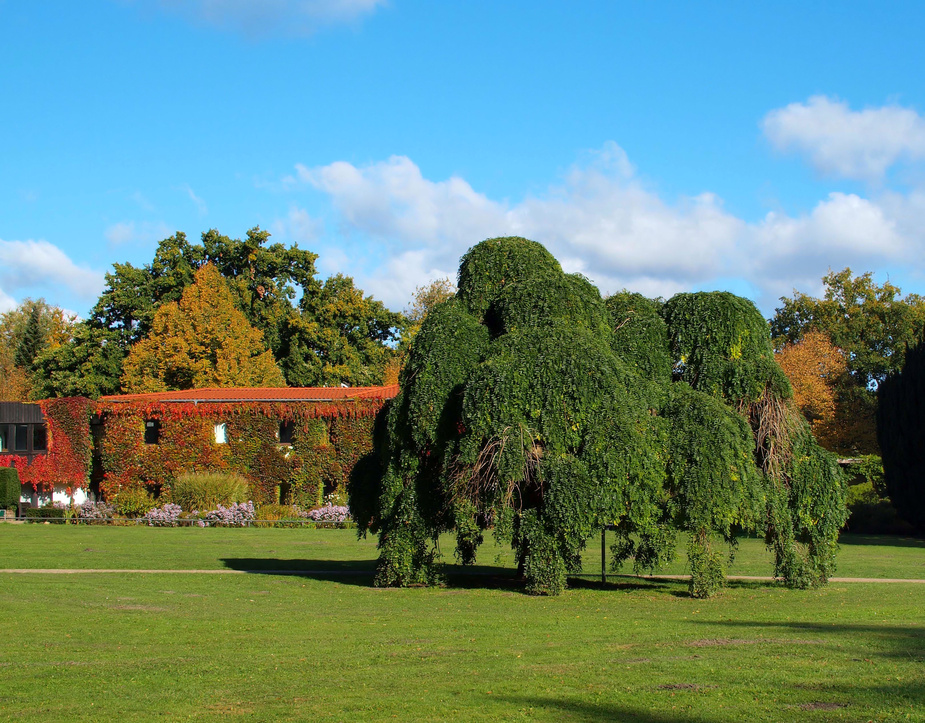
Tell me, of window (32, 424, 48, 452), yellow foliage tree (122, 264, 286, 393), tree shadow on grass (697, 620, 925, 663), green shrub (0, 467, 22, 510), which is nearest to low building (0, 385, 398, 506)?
green shrub (0, 467, 22, 510)

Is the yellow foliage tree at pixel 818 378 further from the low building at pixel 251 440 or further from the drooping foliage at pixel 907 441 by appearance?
the low building at pixel 251 440

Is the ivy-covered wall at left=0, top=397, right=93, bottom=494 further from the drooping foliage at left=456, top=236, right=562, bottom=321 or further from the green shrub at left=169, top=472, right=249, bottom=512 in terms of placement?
the drooping foliage at left=456, top=236, right=562, bottom=321

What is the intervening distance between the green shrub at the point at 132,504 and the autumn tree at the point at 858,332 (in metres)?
37.0

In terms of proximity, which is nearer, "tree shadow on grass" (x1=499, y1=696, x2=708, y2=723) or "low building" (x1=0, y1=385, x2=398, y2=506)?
"tree shadow on grass" (x1=499, y1=696, x2=708, y2=723)

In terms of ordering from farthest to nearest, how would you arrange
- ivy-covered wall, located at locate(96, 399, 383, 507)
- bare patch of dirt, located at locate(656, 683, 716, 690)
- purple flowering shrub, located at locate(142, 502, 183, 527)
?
1. ivy-covered wall, located at locate(96, 399, 383, 507)
2. purple flowering shrub, located at locate(142, 502, 183, 527)
3. bare patch of dirt, located at locate(656, 683, 716, 690)

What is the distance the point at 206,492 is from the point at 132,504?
4.33 meters

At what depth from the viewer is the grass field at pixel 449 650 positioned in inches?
341

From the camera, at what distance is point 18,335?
8212 centimetres

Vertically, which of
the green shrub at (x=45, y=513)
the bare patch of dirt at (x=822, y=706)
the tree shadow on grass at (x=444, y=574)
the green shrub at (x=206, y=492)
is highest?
the green shrub at (x=206, y=492)

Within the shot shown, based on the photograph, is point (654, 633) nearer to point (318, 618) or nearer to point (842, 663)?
point (842, 663)

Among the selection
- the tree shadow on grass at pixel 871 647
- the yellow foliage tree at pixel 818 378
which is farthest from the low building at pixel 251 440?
the tree shadow on grass at pixel 871 647

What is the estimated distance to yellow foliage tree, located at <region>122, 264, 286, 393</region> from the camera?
55312 millimetres

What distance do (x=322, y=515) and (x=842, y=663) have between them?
3298 centimetres

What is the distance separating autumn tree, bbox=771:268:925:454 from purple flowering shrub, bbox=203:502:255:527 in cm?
3244
